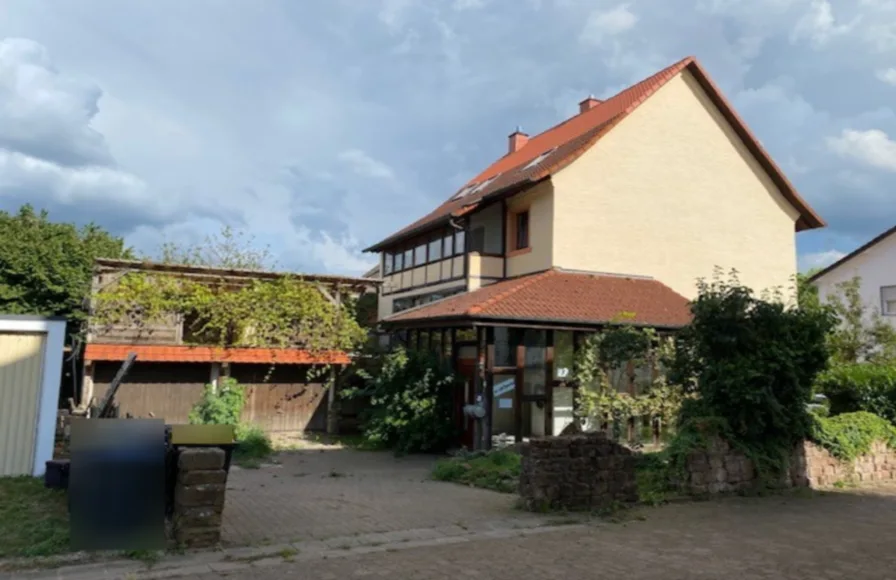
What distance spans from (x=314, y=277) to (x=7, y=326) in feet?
33.5

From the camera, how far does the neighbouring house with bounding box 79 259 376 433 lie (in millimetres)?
18047

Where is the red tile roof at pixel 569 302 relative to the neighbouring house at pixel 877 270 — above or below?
below

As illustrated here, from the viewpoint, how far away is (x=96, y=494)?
6805 mm

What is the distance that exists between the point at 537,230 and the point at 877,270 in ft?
57.6

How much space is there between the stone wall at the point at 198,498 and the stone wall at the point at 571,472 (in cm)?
414

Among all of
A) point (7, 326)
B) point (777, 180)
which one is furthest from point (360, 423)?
point (777, 180)

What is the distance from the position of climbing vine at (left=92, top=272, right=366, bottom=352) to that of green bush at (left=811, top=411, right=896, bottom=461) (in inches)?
479

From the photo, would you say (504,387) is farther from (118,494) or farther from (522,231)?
(118,494)

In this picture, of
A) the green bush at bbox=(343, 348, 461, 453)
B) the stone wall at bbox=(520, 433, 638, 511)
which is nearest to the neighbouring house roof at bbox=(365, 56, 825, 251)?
the green bush at bbox=(343, 348, 461, 453)

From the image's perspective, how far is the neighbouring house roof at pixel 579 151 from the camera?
20.3 metres

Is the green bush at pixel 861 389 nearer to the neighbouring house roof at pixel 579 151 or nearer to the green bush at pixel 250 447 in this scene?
the neighbouring house roof at pixel 579 151

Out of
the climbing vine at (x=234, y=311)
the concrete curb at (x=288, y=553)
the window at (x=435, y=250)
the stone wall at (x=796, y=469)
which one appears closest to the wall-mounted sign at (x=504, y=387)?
the climbing vine at (x=234, y=311)

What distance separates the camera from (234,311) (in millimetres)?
19016

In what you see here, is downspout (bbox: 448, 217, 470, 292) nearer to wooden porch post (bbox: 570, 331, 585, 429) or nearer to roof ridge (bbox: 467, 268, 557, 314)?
roof ridge (bbox: 467, 268, 557, 314)
